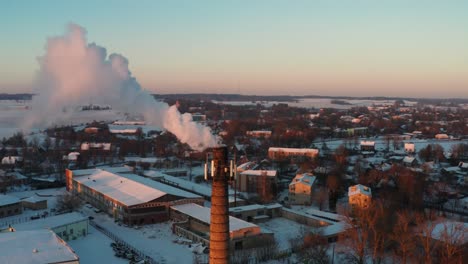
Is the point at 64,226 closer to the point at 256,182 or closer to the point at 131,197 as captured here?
the point at 131,197

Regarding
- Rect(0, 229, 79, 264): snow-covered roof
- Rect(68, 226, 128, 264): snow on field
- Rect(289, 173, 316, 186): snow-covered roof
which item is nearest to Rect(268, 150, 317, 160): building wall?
Rect(289, 173, 316, 186): snow-covered roof

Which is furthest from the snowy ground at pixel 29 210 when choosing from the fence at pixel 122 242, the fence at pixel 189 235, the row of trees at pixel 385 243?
the row of trees at pixel 385 243

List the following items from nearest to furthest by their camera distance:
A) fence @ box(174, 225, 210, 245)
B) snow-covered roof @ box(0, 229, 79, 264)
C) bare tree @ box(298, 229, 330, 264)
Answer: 1. snow-covered roof @ box(0, 229, 79, 264)
2. bare tree @ box(298, 229, 330, 264)
3. fence @ box(174, 225, 210, 245)

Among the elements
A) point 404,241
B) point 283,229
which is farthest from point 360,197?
point 404,241

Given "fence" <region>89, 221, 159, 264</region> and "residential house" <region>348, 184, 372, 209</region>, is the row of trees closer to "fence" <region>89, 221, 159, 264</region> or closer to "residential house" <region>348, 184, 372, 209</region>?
"residential house" <region>348, 184, 372, 209</region>

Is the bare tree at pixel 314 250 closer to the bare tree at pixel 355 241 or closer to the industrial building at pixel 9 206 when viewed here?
the bare tree at pixel 355 241

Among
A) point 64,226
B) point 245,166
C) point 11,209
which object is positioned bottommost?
point 11,209
